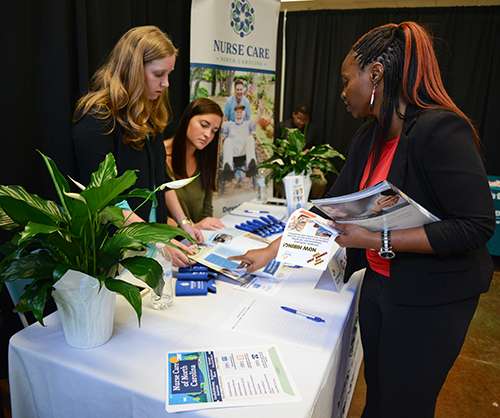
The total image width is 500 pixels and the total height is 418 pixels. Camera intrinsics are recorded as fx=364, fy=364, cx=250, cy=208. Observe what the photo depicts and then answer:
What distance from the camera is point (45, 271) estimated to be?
865 millimetres

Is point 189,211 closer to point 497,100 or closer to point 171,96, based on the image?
point 171,96

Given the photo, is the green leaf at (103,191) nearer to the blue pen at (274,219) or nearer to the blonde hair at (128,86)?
the blonde hair at (128,86)

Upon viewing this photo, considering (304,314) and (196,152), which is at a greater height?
(196,152)

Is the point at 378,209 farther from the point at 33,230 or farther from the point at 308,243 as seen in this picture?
the point at 33,230

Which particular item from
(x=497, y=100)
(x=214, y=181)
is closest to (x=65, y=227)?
(x=214, y=181)

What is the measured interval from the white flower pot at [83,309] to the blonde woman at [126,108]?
447mm

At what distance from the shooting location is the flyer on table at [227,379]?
0.78 meters

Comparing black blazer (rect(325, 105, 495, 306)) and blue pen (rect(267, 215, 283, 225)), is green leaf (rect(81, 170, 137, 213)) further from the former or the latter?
blue pen (rect(267, 215, 283, 225))

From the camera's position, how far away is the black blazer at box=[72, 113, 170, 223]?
1395 mm

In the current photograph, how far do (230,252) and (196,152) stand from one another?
99cm

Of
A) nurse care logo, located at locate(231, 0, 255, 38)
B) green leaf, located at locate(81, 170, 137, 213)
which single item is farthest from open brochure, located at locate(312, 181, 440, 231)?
nurse care logo, located at locate(231, 0, 255, 38)

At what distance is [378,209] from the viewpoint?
930 millimetres

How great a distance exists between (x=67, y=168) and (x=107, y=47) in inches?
33.8

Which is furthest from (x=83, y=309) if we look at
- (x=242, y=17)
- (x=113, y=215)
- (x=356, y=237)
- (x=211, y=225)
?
(x=242, y=17)
